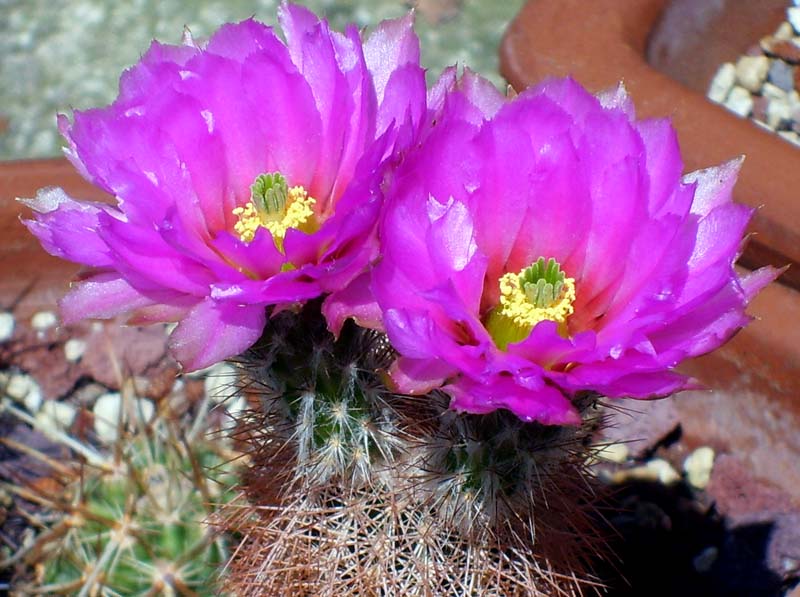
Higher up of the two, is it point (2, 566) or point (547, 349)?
point (547, 349)

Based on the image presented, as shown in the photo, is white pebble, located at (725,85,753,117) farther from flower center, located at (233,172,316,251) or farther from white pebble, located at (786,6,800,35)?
flower center, located at (233,172,316,251)

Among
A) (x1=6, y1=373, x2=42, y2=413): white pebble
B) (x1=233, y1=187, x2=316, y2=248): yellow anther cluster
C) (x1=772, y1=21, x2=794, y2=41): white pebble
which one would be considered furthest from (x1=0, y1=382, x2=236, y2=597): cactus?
(x1=772, y1=21, x2=794, y2=41): white pebble

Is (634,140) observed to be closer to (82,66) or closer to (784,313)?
(784,313)

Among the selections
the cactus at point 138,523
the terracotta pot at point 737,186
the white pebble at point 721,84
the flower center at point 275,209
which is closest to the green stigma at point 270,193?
the flower center at point 275,209

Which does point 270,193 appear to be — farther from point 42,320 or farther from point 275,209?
point 42,320

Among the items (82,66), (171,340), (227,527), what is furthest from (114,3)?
(171,340)

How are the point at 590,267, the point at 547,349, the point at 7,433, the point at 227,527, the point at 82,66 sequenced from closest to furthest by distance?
1. the point at 547,349
2. the point at 590,267
3. the point at 227,527
4. the point at 7,433
5. the point at 82,66

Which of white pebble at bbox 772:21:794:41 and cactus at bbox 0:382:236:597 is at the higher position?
white pebble at bbox 772:21:794:41
